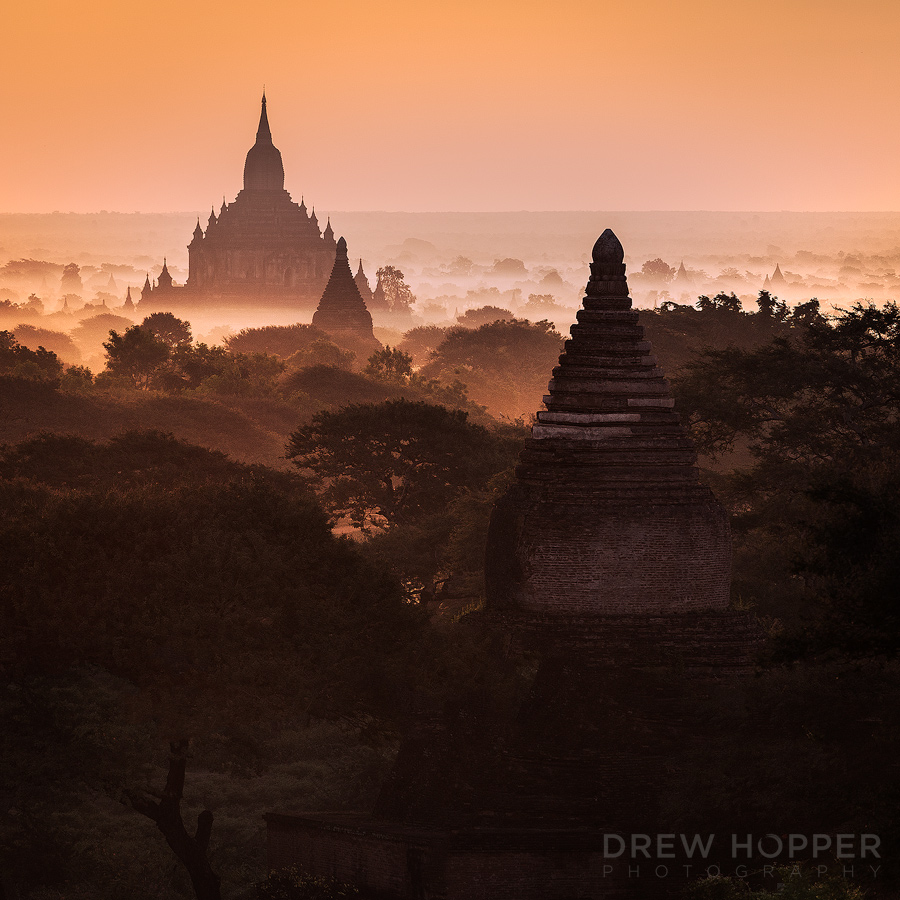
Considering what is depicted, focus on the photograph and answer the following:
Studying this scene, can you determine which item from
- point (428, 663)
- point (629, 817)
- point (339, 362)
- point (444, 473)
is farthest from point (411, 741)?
point (339, 362)

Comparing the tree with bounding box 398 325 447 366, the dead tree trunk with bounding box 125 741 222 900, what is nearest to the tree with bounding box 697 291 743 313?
the dead tree trunk with bounding box 125 741 222 900

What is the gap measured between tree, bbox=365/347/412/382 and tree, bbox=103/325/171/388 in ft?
37.5

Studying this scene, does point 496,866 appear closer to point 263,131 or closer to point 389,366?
point 389,366

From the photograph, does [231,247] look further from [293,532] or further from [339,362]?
[293,532]

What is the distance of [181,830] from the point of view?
2459 centimetres

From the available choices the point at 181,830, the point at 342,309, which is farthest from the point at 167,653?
the point at 342,309

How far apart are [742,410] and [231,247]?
133 meters

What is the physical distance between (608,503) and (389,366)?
6504 centimetres

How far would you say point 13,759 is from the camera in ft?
74.6

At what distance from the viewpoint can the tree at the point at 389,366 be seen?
8569cm

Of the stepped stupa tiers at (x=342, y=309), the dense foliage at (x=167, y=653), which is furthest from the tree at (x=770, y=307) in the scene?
the stepped stupa tiers at (x=342, y=309)

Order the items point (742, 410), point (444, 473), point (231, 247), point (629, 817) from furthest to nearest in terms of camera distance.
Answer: point (231, 247) < point (444, 473) < point (742, 410) < point (629, 817)

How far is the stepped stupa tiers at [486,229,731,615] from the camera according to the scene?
23922 mm

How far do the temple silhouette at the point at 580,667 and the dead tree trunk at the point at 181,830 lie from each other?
2.06 meters
